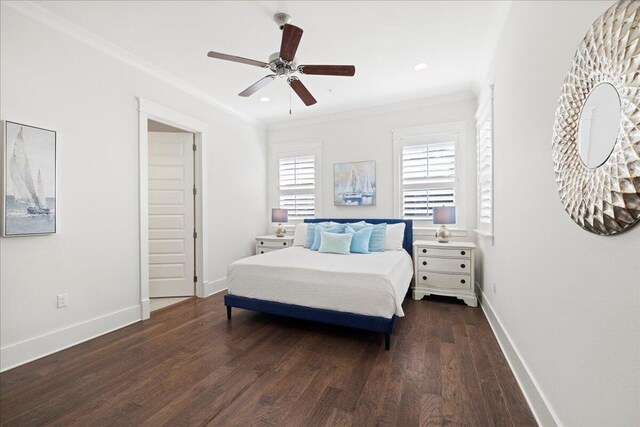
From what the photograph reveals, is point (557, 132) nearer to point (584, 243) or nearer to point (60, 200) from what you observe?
point (584, 243)

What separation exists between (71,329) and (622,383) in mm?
3731

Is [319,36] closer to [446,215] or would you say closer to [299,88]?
[299,88]

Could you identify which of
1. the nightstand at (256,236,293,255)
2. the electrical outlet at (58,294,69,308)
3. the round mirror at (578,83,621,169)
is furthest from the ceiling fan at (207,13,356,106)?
the nightstand at (256,236,293,255)

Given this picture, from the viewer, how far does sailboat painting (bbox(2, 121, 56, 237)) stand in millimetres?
2158

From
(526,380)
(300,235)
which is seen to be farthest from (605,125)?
(300,235)

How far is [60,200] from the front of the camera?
2.51 m

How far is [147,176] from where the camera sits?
3.31 m

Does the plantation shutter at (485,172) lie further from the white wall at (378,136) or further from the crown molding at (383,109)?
the crown molding at (383,109)

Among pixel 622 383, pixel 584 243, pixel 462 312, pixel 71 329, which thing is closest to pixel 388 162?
pixel 462 312

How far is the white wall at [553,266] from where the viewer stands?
946 mm

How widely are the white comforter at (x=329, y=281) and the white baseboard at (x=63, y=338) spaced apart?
1162 mm

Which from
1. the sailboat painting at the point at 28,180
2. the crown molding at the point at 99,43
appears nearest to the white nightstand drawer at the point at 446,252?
the crown molding at the point at 99,43

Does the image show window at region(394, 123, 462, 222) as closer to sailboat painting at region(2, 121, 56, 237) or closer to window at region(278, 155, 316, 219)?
window at region(278, 155, 316, 219)

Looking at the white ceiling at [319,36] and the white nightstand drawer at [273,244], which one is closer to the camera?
the white ceiling at [319,36]
